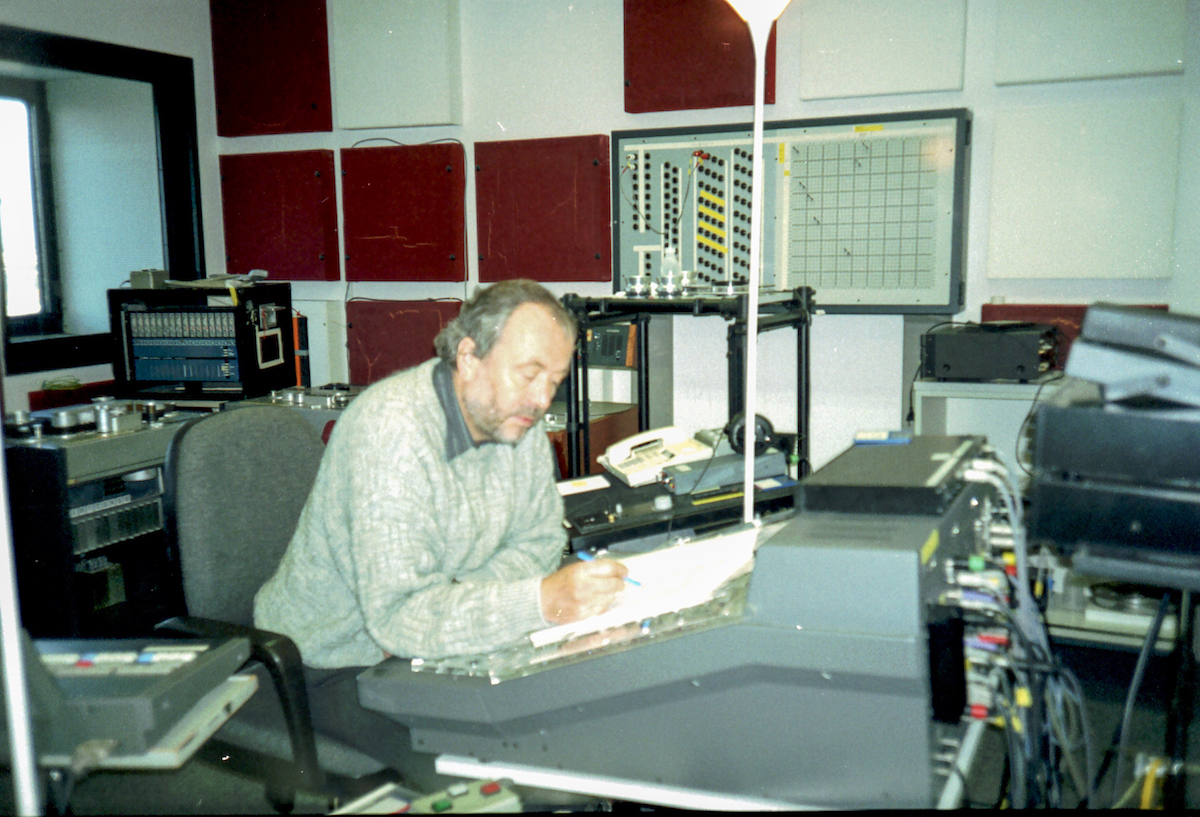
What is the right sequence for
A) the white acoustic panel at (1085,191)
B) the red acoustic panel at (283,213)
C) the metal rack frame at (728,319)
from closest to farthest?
the metal rack frame at (728,319), the white acoustic panel at (1085,191), the red acoustic panel at (283,213)

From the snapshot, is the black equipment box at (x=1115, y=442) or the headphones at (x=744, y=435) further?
the headphones at (x=744, y=435)

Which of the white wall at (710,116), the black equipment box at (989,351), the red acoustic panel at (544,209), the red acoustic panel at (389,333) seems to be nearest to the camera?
Result: the black equipment box at (989,351)

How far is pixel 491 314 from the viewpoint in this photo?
1.51 meters

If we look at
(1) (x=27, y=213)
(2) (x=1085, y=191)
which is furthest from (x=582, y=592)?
(1) (x=27, y=213)

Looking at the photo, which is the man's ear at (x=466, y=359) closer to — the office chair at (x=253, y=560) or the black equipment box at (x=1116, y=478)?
the office chair at (x=253, y=560)

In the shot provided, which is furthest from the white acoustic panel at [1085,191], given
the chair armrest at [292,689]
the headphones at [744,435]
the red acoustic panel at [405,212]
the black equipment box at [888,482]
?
the chair armrest at [292,689]

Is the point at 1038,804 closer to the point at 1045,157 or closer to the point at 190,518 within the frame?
the point at 190,518

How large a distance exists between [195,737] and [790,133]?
2786mm

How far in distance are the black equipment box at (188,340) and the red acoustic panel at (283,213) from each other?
26.7 inches

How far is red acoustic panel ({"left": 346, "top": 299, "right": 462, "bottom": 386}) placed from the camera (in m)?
3.86

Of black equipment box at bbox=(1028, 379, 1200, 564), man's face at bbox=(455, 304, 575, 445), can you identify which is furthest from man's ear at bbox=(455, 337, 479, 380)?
black equipment box at bbox=(1028, 379, 1200, 564)

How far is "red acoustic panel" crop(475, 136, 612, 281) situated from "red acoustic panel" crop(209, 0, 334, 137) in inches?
33.3

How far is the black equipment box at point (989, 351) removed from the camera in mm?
2654

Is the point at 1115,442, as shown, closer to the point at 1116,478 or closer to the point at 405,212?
the point at 1116,478
